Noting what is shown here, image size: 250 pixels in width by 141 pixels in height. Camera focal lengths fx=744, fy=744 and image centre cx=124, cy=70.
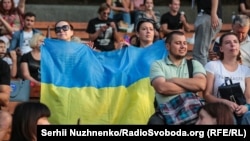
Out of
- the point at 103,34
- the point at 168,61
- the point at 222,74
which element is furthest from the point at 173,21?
the point at 168,61

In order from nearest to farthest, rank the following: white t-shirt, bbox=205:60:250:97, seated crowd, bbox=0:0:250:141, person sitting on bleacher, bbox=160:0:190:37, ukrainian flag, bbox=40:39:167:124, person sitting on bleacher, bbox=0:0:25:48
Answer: seated crowd, bbox=0:0:250:141 → white t-shirt, bbox=205:60:250:97 → ukrainian flag, bbox=40:39:167:124 → person sitting on bleacher, bbox=0:0:25:48 → person sitting on bleacher, bbox=160:0:190:37

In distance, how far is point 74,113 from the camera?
26.1 feet

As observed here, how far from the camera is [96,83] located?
325 inches

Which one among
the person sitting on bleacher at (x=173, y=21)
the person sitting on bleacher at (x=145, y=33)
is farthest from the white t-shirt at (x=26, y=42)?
the person sitting on bleacher at (x=145, y=33)

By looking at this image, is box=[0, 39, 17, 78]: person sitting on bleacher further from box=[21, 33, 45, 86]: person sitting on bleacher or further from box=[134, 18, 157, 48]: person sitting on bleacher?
box=[134, 18, 157, 48]: person sitting on bleacher

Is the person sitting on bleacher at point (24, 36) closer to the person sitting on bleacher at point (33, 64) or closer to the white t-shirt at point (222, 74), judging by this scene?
the person sitting on bleacher at point (33, 64)

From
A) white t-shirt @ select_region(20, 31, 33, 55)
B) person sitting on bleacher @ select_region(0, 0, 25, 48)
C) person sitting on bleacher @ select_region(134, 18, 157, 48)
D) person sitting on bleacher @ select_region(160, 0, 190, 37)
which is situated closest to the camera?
person sitting on bleacher @ select_region(134, 18, 157, 48)

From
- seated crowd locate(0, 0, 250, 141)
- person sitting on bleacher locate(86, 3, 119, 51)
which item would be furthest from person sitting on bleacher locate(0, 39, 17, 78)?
person sitting on bleacher locate(86, 3, 119, 51)

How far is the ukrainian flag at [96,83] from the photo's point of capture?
312 inches

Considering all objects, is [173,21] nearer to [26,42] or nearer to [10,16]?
[26,42]

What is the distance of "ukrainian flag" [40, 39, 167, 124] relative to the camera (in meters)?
7.92

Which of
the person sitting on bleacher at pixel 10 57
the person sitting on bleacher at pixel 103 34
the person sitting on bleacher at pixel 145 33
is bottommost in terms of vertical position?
the person sitting on bleacher at pixel 10 57

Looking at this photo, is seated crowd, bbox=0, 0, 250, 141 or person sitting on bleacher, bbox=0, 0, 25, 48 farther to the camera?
person sitting on bleacher, bbox=0, 0, 25, 48

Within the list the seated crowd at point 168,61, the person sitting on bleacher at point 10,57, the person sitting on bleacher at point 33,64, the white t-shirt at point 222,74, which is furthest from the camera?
the person sitting on bleacher at point 10,57
